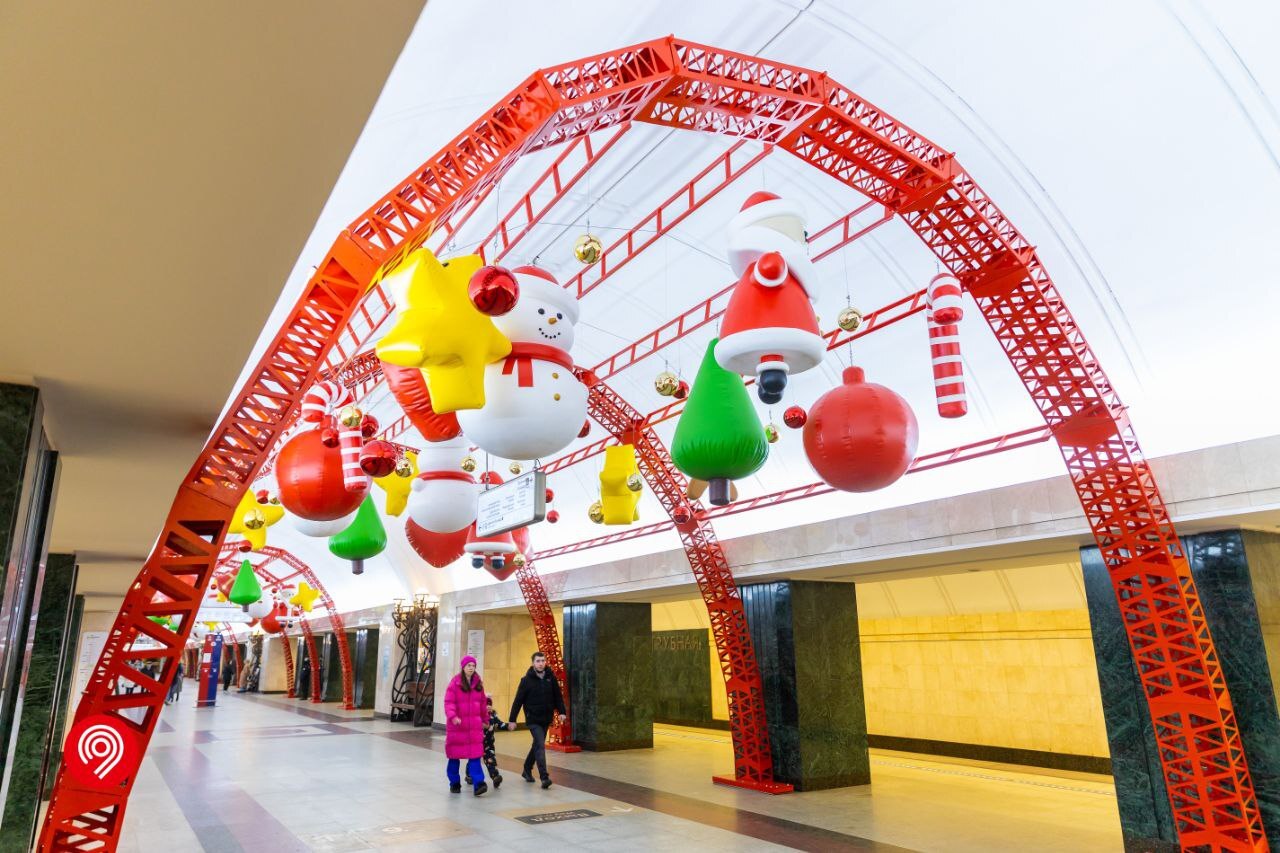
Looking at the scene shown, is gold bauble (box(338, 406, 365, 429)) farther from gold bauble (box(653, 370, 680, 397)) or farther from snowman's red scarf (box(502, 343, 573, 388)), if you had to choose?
gold bauble (box(653, 370, 680, 397))

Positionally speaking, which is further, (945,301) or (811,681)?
(811,681)

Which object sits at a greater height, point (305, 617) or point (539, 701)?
point (305, 617)

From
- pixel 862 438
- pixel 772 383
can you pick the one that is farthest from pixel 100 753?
pixel 862 438

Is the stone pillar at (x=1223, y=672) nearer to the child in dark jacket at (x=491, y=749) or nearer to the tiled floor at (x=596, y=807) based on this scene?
the tiled floor at (x=596, y=807)

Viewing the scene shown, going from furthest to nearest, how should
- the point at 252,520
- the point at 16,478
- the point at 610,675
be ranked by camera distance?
the point at 610,675 < the point at 252,520 < the point at 16,478

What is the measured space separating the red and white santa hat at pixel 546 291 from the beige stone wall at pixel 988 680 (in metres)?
11.3

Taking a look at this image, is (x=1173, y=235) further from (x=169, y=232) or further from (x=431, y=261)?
(x=169, y=232)

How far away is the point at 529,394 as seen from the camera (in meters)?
4.14

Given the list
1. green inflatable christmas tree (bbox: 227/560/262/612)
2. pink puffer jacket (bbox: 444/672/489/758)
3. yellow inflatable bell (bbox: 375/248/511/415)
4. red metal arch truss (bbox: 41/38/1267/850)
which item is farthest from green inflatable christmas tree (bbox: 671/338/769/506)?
green inflatable christmas tree (bbox: 227/560/262/612)

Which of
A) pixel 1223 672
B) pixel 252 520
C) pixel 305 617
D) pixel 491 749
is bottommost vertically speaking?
pixel 491 749

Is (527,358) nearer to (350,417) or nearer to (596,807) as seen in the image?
(350,417)

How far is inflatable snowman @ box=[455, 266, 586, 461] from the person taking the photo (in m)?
4.12

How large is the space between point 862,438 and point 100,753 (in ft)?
14.7

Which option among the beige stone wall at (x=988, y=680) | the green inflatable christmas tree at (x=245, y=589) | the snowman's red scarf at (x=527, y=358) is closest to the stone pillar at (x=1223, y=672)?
the beige stone wall at (x=988, y=680)
